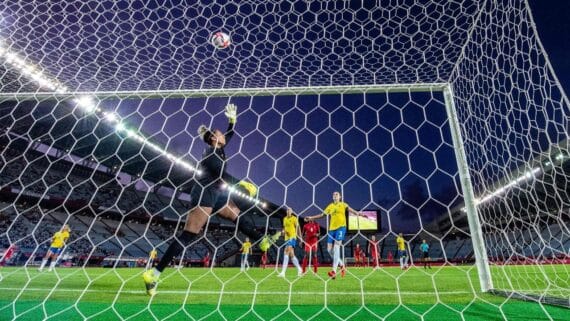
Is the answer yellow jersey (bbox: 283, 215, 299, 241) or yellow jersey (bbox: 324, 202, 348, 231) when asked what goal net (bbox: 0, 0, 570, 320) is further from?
yellow jersey (bbox: 283, 215, 299, 241)

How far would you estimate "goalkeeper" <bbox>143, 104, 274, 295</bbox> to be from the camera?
2797mm

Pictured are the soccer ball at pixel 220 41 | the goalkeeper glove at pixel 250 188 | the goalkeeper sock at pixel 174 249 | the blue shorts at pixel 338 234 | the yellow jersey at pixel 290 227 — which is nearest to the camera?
the goalkeeper sock at pixel 174 249

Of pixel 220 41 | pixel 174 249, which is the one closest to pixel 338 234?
pixel 174 249

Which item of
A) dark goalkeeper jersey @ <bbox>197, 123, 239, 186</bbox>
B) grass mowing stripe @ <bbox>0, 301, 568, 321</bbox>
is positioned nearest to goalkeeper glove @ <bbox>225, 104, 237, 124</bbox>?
dark goalkeeper jersey @ <bbox>197, 123, 239, 186</bbox>

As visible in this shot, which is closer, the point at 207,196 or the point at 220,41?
the point at 207,196

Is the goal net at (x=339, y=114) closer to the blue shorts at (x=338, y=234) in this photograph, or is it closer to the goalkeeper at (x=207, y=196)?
the goalkeeper at (x=207, y=196)

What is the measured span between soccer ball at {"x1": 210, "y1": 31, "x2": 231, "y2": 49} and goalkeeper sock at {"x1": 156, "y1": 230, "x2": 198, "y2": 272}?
2660 millimetres

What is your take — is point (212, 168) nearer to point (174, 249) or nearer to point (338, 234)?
point (174, 249)

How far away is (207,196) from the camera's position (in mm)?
3072

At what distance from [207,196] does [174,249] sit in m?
0.59

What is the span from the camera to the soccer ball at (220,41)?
4223mm

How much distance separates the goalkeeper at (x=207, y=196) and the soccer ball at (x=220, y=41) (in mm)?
1270

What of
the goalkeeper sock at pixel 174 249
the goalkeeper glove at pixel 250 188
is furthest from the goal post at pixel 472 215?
the goalkeeper sock at pixel 174 249

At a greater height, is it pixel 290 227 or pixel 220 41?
pixel 220 41
